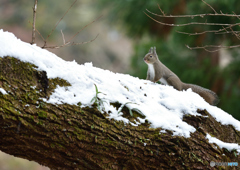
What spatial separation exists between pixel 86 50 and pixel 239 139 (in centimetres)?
1085

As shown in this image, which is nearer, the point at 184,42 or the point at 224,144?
the point at 224,144

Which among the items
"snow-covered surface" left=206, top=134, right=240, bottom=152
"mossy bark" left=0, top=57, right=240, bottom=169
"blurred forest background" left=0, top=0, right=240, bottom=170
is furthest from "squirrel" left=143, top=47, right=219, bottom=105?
"mossy bark" left=0, top=57, right=240, bottom=169

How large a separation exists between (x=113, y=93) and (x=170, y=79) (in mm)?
1319

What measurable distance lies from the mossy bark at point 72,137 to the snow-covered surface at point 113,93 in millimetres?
41

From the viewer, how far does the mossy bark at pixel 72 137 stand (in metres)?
1.27

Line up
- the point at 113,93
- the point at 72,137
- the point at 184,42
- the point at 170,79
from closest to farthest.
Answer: the point at 72,137 → the point at 113,93 → the point at 170,79 → the point at 184,42

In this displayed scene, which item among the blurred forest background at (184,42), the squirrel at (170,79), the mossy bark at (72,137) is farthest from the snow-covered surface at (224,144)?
the blurred forest background at (184,42)

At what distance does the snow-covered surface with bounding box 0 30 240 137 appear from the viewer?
1.45 m

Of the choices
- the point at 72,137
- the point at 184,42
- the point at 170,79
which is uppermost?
the point at 184,42

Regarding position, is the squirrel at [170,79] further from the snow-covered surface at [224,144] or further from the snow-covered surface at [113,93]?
the snow-covered surface at [224,144]

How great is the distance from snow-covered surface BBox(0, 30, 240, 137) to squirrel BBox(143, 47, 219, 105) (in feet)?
2.44

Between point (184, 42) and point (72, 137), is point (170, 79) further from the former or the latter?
point (184, 42)

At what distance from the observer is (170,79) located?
286cm

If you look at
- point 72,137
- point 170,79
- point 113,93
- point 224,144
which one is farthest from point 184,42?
point 72,137
